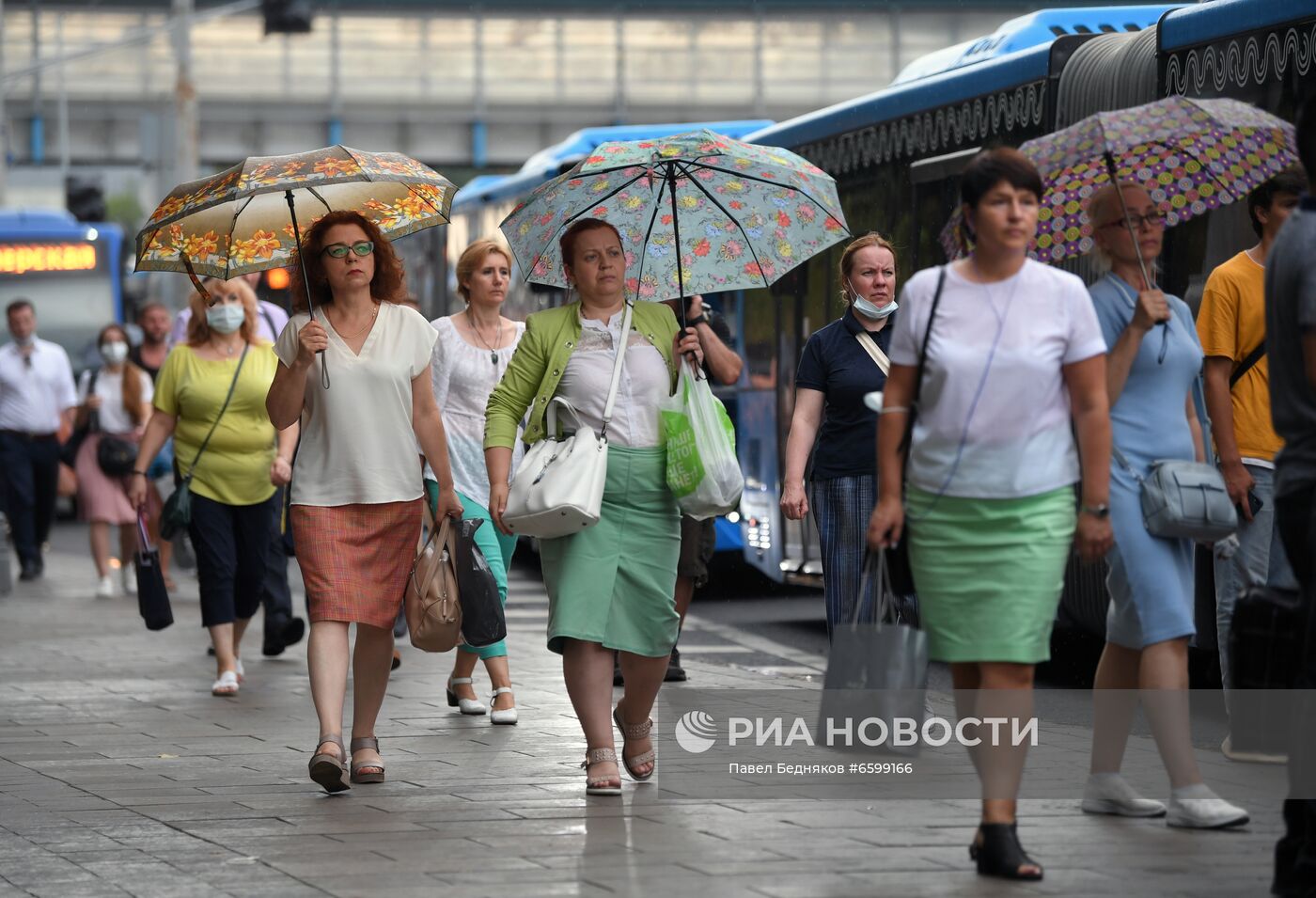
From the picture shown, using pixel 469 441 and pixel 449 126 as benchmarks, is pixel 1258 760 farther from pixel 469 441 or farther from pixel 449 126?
pixel 449 126

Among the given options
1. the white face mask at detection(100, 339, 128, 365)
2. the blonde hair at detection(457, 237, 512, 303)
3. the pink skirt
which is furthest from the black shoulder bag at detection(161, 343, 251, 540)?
the white face mask at detection(100, 339, 128, 365)

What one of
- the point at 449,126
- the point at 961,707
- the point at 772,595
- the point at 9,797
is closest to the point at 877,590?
the point at 961,707

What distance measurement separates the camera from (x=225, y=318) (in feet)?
34.5

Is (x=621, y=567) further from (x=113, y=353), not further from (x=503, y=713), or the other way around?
(x=113, y=353)

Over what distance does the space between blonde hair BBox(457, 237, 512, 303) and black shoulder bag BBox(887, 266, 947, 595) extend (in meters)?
3.69

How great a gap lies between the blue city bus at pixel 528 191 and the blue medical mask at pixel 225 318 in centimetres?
246

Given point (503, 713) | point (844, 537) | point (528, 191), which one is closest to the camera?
point (844, 537)

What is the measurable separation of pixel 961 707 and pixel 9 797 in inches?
126

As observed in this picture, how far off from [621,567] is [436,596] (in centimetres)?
68

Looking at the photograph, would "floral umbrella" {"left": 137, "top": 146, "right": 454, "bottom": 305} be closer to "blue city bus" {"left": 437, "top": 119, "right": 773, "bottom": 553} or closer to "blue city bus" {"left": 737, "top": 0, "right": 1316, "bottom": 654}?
"blue city bus" {"left": 737, "top": 0, "right": 1316, "bottom": 654}

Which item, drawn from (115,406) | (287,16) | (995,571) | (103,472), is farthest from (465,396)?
(287,16)

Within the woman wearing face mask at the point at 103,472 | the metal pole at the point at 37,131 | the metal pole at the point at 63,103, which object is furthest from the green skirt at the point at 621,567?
the metal pole at the point at 37,131

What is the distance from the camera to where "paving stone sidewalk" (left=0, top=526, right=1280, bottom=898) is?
573 centimetres

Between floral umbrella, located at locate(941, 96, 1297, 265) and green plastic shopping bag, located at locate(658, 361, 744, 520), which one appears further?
green plastic shopping bag, located at locate(658, 361, 744, 520)
